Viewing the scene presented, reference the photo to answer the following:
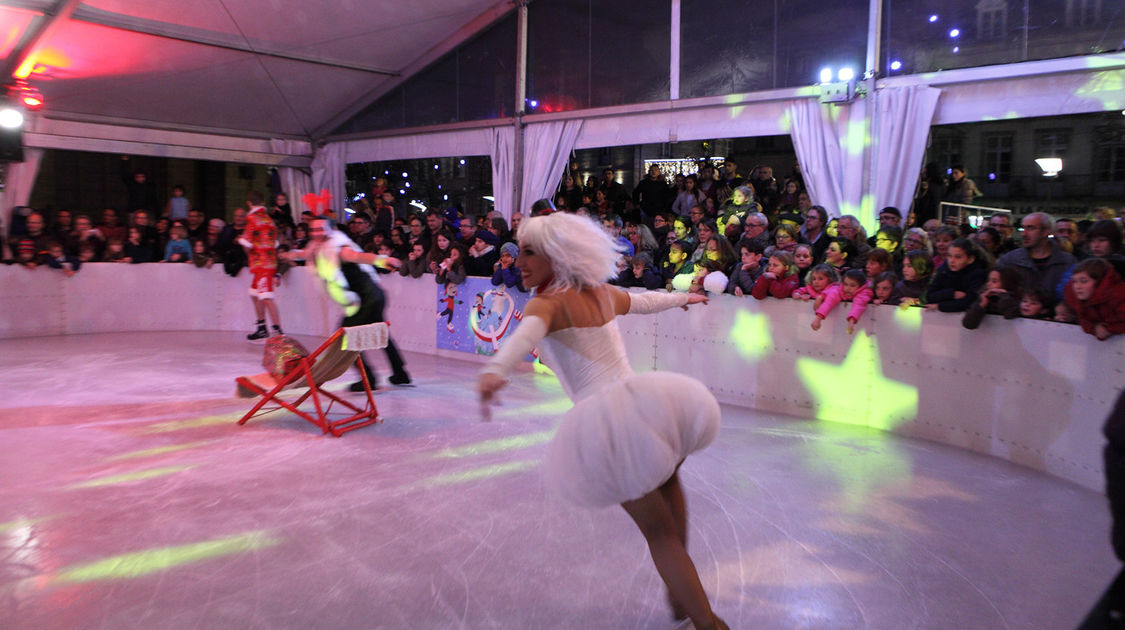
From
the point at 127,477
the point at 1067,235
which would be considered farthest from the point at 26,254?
the point at 1067,235

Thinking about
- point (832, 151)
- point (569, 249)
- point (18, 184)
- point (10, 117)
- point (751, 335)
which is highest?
→ point (10, 117)

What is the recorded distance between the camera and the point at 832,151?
8.85 metres

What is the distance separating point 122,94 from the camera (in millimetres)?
12055

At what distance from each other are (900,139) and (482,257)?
4905 millimetres

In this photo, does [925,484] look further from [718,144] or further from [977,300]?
[718,144]

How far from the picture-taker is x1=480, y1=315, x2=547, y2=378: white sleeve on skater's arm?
254 centimetres

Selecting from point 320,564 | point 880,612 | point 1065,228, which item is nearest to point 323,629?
point 320,564

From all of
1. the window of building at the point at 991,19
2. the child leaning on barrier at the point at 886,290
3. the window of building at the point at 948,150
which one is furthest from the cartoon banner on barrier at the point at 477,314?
the window of building at the point at 948,150

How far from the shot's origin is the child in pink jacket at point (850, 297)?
6.05 metres

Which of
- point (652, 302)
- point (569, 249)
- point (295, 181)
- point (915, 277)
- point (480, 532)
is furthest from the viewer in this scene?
point (295, 181)

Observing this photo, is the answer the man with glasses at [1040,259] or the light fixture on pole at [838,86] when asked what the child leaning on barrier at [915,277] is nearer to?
the man with glasses at [1040,259]

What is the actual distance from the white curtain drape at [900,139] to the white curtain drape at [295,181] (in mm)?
10619

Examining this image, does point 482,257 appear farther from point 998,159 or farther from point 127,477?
point 998,159

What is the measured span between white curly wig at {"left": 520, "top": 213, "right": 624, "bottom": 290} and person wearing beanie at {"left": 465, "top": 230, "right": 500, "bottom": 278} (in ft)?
20.8
